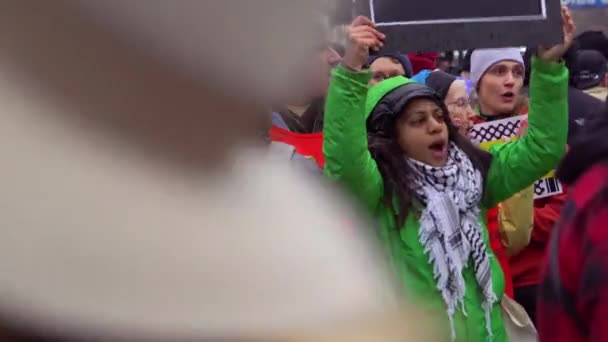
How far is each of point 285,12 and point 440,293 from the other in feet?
6.69

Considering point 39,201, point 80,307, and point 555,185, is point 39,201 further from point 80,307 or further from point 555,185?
point 555,185

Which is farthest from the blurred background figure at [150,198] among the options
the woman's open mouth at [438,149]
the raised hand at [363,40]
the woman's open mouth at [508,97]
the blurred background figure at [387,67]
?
the blurred background figure at [387,67]

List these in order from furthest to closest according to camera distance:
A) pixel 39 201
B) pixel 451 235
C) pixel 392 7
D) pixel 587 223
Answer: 1. pixel 451 235
2. pixel 392 7
3. pixel 587 223
4. pixel 39 201

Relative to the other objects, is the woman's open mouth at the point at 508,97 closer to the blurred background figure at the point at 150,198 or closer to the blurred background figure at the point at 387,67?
the blurred background figure at the point at 387,67

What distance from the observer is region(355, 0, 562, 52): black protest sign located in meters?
2.42

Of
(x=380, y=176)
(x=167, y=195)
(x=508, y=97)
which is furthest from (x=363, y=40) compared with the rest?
(x=167, y=195)

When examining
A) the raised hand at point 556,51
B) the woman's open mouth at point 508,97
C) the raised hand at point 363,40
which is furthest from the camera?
the woman's open mouth at point 508,97

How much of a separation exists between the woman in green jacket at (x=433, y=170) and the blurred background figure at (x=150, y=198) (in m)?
1.81

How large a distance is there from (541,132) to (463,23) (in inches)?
18.5

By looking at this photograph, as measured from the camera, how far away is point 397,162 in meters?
2.66

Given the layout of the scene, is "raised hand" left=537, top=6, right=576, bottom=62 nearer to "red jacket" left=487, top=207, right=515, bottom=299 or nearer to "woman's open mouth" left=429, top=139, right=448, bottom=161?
"woman's open mouth" left=429, top=139, right=448, bottom=161

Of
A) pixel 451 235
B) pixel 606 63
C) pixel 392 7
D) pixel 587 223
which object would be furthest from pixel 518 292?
pixel 606 63

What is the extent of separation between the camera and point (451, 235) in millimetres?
2555

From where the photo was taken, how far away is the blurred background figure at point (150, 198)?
47 cm
